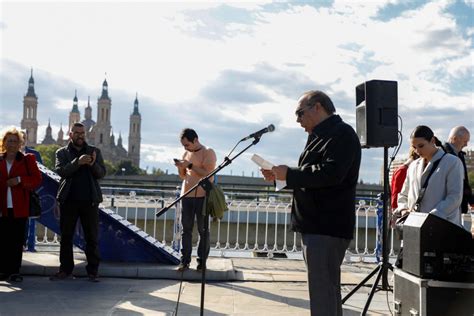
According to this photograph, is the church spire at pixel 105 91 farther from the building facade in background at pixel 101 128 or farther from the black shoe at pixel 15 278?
the black shoe at pixel 15 278

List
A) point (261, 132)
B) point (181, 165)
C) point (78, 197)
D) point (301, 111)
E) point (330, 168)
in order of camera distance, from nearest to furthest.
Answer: point (330, 168) → point (301, 111) → point (261, 132) → point (78, 197) → point (181, 165)

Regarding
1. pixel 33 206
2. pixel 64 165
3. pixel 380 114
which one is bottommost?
pixel 33 206

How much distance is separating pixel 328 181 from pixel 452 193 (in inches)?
63.5

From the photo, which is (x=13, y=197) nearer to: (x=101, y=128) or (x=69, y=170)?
(x=69, y=170)

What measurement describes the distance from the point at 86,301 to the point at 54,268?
64.6 inches

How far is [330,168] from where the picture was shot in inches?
138

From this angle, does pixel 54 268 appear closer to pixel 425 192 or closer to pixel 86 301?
pixel 86 301

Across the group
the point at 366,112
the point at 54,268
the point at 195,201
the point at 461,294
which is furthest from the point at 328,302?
the point at 54,268

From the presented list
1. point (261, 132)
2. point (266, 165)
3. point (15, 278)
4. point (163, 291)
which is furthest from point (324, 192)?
point (15, 278)

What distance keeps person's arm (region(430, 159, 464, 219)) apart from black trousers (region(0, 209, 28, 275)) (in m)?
4.47

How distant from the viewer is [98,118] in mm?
176375

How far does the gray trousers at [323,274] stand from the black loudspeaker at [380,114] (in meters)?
2.12

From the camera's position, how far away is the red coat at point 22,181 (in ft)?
20.6

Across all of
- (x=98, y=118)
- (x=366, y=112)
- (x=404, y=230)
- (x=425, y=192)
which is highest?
(x=98, y=118)
